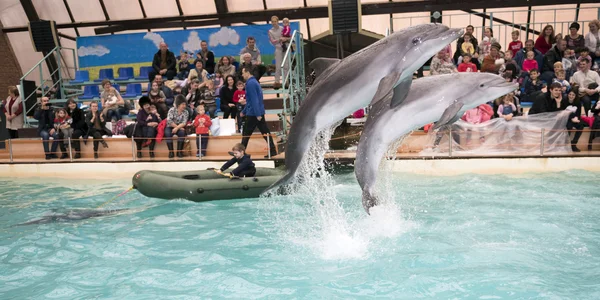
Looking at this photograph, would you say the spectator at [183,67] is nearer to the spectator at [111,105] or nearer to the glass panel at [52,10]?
the spectator at [111,105]

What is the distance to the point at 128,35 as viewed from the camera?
18516mm

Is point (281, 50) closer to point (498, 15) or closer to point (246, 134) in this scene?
point (246, 134)

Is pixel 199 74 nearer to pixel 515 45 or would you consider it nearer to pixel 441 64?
pixel 441 64

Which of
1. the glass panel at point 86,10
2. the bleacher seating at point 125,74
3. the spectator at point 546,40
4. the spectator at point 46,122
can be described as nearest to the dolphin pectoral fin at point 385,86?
the spectator at point 46,122

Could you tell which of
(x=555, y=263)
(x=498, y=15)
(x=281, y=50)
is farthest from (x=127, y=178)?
(x=498, y=15)

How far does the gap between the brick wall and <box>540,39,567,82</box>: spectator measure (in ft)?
59.6

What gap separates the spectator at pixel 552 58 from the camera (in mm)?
12773

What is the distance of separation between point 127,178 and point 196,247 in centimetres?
540

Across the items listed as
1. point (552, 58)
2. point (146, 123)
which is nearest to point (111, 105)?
point (146, 123)

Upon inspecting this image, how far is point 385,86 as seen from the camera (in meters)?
3.78

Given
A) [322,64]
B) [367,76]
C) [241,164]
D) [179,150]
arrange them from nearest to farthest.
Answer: [367,76] → [322,64] → [241,164] → [179,150]

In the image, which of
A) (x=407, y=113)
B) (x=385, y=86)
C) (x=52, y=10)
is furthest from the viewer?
(x=52, y=10)

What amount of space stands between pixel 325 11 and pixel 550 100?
8.75 m

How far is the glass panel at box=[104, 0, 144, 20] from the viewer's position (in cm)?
1922
